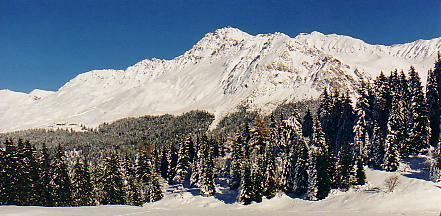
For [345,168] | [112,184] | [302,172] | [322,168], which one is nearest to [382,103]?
[345,168]

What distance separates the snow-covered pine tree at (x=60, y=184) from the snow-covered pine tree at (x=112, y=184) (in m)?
9.15

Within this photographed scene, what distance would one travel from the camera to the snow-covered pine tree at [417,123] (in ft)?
283

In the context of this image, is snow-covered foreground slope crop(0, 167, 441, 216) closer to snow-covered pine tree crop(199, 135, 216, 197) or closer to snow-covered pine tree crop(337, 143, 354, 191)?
snow-covered pine tree crop(337, 143, 354, 191)

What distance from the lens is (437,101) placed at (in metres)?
89.2

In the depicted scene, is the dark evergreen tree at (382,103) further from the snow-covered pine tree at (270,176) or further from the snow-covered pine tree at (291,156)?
the snow-covered pine tree at (270,176)

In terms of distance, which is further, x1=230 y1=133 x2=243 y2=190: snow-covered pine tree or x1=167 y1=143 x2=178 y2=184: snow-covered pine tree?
x1=167 y1=143 x2=178 y2=184: snow-covered pine tree

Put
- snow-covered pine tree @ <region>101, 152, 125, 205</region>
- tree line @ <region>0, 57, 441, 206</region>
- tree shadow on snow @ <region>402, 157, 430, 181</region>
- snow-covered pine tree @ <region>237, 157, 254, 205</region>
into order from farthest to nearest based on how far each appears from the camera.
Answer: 1. snow-covered pine tree @ <region>101, 152, 125, 205</region>
2. snow-covered pine tree @ <region>237, 157, 254, 205</region>
3. tree line @ <region>0, 57, 441, 206</region>
4. tree shadow on snow @ <region>402, 157, 430, 181</region>

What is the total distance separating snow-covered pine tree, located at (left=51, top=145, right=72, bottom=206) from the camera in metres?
82.0

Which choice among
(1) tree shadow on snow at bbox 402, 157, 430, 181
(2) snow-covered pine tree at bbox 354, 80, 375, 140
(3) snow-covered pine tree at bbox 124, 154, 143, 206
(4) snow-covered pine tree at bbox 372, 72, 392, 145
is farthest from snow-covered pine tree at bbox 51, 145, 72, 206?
(4) snow-covered pine tree at bbox 372, 72, 392, 145

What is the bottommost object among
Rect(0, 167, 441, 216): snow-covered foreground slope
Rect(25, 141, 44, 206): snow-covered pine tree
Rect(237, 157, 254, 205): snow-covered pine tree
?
Rect(0, 167, 441, 216): snow-covered foreground slope

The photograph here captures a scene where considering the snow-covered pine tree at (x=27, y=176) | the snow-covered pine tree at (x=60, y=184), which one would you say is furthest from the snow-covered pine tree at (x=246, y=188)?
the snow-covered pine tree at (x=27, y=176)

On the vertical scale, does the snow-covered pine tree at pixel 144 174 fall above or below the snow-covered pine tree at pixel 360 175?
above

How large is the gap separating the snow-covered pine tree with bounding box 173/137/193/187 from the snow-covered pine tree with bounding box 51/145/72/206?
33.2 meters

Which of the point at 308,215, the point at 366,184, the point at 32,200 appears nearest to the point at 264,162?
the point at 366,184
